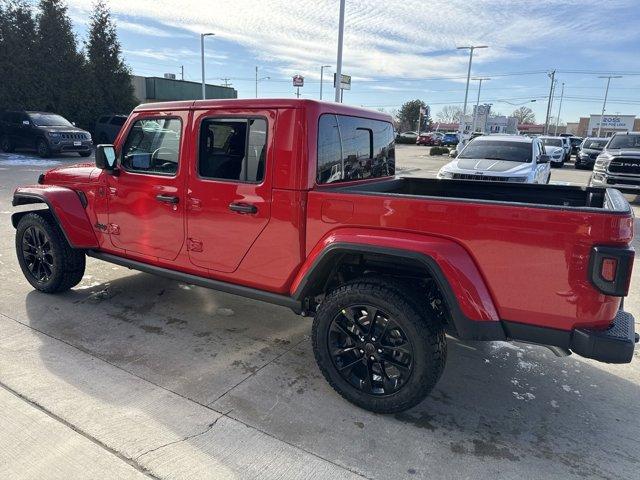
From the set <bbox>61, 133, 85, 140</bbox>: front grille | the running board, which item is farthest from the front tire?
<bbox>61, 133, 85, 140</bbox>: front grille

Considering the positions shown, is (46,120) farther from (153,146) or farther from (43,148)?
(153,146)

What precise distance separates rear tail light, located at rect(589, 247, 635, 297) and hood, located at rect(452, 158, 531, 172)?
7389mm

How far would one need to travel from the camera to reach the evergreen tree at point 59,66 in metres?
23.2

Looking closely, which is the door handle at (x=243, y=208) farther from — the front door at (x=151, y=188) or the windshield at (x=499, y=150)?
the windshield at (x=499, y=150)

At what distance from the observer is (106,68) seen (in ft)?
88.2

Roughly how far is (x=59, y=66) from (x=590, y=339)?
2817 centimetres

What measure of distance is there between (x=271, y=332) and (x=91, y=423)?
157 centimetres

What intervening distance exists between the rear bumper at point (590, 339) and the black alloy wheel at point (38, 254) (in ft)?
13.3

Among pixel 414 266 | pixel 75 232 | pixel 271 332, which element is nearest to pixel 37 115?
pixel 75 232

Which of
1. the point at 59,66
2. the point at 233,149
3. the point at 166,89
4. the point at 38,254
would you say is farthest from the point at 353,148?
the point at 166,89

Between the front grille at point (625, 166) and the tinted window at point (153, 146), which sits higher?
the tinted window at point (153, 146)

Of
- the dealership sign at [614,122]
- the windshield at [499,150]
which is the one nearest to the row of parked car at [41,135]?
the windshield at [499,150]

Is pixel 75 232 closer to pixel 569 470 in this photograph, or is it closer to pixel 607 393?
pixel 569 470

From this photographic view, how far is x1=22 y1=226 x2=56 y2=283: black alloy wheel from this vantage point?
4.36m
